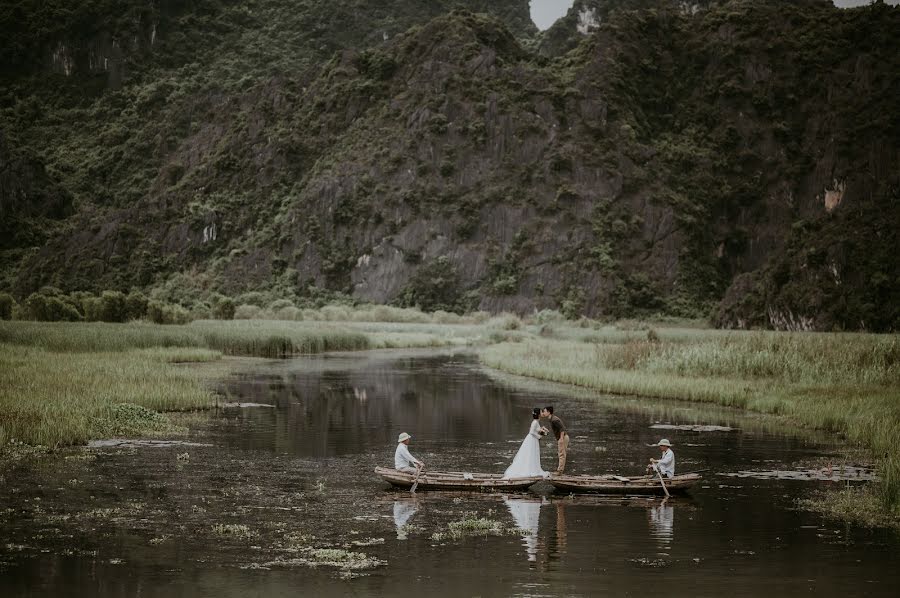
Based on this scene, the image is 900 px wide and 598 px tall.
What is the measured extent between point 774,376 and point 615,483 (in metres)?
23.5

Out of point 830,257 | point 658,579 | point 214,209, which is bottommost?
point 658,579

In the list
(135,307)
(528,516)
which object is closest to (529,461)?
(528,516)

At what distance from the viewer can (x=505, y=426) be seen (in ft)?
124

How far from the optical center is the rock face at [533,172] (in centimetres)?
14988

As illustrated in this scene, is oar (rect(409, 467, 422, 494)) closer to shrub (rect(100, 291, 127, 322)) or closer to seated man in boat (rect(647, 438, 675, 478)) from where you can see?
seated man in boat (rect(647, 438, 675, 478))

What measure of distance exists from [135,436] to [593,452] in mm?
13787

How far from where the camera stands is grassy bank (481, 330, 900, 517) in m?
35.6

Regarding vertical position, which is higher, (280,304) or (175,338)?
(280,304)

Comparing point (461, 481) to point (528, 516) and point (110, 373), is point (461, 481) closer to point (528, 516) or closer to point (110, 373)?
point (528, 516)

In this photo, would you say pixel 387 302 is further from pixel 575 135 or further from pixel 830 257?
pixel 830 257

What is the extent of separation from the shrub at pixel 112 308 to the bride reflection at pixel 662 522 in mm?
65429

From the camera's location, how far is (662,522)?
2236 centimetres

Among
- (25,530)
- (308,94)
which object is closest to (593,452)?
(25,530)

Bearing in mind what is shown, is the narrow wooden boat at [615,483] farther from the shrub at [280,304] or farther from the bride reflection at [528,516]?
the shrub at [280,304]
